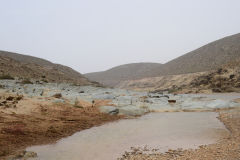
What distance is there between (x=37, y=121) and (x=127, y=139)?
4676 mm

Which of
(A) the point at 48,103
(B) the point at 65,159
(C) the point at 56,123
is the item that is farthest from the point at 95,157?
(A) the point at 48,103

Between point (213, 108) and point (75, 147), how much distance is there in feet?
42.6

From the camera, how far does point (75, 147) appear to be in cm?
811

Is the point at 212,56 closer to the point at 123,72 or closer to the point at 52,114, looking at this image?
the point at 52,114

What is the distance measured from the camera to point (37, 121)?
1055cm

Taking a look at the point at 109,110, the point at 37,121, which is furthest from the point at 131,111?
the point at 37,121

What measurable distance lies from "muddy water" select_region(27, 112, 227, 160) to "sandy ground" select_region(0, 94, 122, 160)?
666 millimetres

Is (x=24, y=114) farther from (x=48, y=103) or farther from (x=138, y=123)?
(x=138, y=123)

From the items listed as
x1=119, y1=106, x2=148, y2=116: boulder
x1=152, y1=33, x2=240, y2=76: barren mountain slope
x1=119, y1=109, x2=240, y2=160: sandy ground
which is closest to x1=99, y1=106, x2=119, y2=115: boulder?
x1=119, y1=106, x2=148, y2=116: boulder

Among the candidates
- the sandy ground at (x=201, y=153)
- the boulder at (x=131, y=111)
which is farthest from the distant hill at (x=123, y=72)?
the sandy ground at (x=201, y=153)

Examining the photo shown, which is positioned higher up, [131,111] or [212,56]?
[212,56]

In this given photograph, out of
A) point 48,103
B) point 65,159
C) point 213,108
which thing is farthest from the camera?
point 213,108

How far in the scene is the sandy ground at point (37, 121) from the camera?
8.34 meters

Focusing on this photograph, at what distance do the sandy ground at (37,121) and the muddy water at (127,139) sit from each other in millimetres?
666
